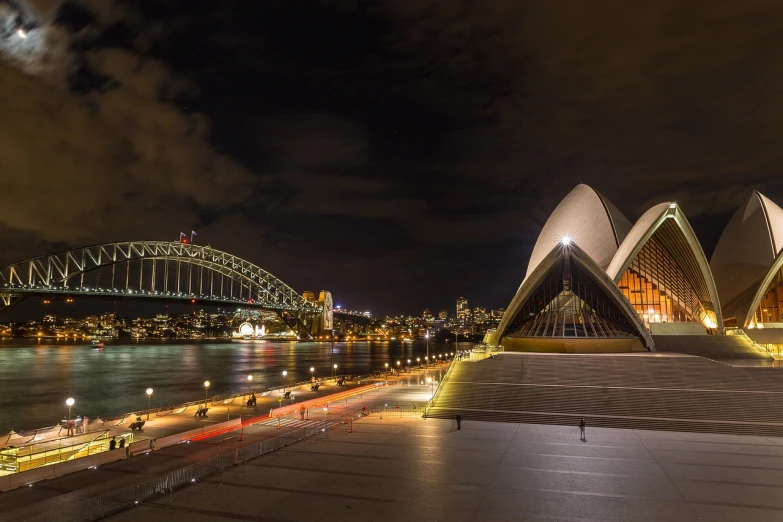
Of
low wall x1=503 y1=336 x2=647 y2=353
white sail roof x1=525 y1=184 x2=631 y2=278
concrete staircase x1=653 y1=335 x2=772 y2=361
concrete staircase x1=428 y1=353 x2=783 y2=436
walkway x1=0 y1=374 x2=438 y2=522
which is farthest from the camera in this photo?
white sail roof x1=525 y1=184 x2=631 y2=278

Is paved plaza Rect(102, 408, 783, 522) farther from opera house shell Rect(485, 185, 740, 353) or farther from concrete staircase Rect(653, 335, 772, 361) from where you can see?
concrete staircase Rect(653, 335, 772, 361)

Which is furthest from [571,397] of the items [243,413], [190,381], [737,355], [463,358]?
[190,381]

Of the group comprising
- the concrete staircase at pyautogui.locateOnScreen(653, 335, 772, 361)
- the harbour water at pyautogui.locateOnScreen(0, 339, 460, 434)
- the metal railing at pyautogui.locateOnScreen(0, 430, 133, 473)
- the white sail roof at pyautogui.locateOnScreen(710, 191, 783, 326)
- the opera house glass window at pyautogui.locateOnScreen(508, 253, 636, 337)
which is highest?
the white sail roof at pyautogui.locateOnScreen(710, 191, 783, 326)

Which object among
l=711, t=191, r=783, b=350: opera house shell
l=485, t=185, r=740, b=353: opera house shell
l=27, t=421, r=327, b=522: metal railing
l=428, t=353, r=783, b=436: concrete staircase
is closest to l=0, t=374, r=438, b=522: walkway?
l=27, t=421, r=327, b=522: metal railing

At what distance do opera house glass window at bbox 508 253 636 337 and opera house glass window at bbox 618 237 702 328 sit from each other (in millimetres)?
6016

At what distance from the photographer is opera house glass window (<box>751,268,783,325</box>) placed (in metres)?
30.6

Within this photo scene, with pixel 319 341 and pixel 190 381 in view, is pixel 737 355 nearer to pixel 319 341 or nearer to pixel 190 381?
pixel 190 381

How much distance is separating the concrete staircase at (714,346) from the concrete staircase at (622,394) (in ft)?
19.9

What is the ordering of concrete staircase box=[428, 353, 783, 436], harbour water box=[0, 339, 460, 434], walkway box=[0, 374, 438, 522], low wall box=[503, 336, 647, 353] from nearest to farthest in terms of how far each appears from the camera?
walkway box=[0, 374, 438, 522] → concrete staircase box=[428, 353, 783, 436] → low wall box=[503, 336, 647, 353] → harbour water box=[0, 339, 460, 434]

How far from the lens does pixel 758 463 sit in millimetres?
10188

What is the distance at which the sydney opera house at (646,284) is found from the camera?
23.1m

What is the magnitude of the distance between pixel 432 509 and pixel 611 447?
5.78 meters

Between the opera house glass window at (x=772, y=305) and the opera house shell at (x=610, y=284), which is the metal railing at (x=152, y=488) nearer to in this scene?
the opera house shell at (x=610, y=284)

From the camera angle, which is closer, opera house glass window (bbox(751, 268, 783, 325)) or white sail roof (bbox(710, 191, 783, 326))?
white sail roof (bbox(710, 191, 783, 326))
